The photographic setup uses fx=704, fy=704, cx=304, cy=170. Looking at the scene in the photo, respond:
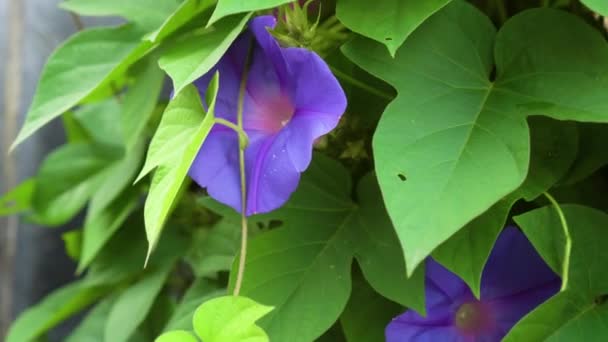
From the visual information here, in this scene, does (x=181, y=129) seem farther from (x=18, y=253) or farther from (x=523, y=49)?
(x=18, y=253)

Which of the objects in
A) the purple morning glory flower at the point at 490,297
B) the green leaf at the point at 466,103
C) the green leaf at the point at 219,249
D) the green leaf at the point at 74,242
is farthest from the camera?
the green leaf at the point at 74,242

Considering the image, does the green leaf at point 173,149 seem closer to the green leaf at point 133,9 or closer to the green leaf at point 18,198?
the green leaf at point 133,9

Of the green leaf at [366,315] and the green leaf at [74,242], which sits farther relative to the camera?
the green leaf at [74,242]

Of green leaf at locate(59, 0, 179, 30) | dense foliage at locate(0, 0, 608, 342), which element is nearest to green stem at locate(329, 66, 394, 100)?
dense foliage at locate(0, 0, 608, 342)

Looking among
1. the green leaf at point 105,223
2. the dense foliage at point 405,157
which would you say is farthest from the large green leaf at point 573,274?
the green leaf at point 105,223

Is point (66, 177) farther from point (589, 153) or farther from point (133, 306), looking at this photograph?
point (589, 153)

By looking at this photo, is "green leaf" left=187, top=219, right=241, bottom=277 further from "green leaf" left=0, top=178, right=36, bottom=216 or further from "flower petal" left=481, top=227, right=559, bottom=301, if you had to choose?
"green leaf" left=0, top=178, right=36, bottom=216

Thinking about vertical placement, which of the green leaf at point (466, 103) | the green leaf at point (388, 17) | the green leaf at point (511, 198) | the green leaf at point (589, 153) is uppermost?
the green leaf at point (388, 17)

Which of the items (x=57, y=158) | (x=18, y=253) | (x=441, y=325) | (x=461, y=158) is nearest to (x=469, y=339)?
(x=441, y=325)
